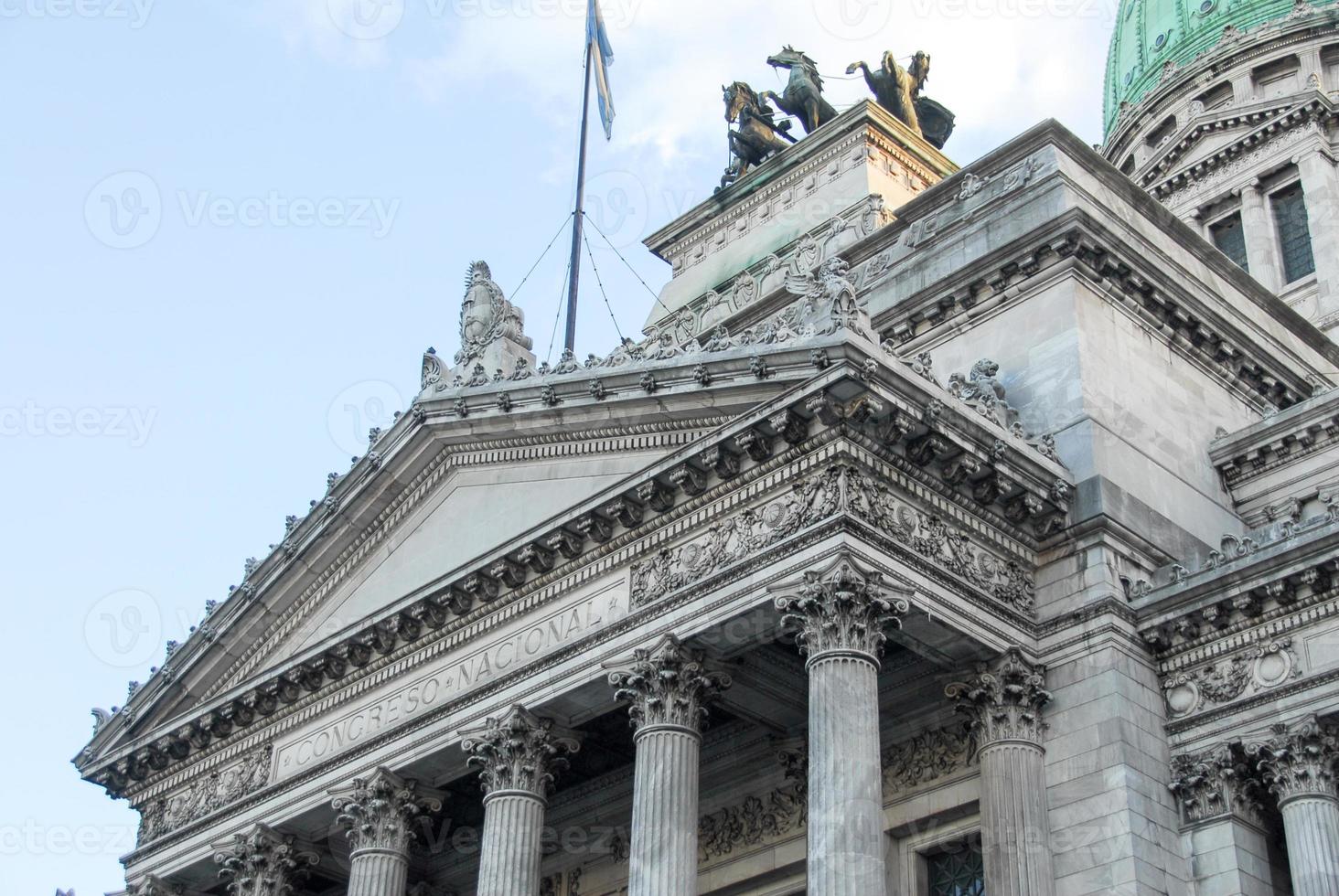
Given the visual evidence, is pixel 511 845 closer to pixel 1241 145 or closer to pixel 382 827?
pixel 382 827

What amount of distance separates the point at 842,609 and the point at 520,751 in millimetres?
6007

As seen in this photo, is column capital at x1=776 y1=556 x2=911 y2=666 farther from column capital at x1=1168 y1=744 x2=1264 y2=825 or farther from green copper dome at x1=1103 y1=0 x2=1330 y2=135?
green copper dome at x1=1103 y1=0 x2=1330 y2=135

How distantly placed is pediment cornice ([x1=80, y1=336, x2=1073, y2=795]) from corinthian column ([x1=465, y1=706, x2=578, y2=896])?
208 cm

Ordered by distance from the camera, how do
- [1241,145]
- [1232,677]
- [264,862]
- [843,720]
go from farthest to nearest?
[1241,145]
[264,862]
[1232,677]
[843,720]

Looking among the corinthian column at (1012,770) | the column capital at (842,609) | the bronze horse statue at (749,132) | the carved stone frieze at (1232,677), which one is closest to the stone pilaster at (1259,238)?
the bronze horse statue at (749,132)

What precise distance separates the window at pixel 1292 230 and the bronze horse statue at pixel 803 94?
15.6 metres

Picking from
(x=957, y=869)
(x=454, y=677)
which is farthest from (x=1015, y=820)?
(x=454, y=677)

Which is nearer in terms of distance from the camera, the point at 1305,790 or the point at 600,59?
the point at 1305,790

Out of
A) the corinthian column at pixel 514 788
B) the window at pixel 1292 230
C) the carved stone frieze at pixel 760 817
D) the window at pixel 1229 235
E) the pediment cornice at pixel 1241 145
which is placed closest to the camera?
the corinthian column at pixel 514 788

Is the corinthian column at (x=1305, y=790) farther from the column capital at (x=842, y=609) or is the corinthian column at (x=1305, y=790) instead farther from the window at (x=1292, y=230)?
the window at (x=1292, y=230)

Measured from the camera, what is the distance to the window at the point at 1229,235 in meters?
52.5

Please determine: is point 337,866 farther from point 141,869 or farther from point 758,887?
point 758,887

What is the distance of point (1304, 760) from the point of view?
22.9 m

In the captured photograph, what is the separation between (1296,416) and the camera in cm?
2855
